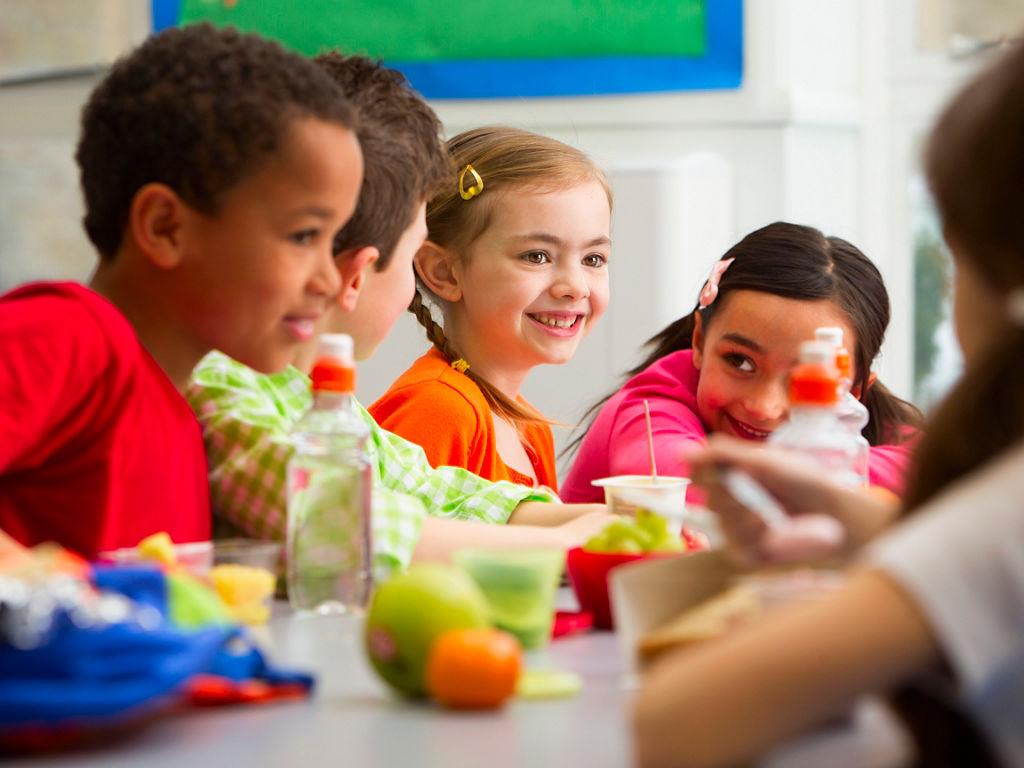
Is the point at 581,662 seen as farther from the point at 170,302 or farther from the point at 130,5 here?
the point at 130,5

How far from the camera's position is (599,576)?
0.99 m

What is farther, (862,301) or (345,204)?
(862,301)

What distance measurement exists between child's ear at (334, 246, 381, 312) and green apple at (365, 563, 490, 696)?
64 centimetres

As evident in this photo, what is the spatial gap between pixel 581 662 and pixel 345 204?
0.50 meters

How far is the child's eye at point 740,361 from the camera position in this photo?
1800mm

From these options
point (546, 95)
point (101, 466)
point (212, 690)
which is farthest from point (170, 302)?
point (546, 95)

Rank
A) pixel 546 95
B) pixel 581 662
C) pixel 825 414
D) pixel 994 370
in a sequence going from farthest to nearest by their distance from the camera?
pixel 546 95, pixel 825 414, pixel 581 662, pixel 994 370

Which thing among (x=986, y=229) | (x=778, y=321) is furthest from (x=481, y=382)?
(x=986, y=229)

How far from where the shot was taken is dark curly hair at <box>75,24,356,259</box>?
110cm

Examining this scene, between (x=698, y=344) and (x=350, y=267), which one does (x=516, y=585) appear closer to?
(x=350, y=267)

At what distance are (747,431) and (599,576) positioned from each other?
886mm

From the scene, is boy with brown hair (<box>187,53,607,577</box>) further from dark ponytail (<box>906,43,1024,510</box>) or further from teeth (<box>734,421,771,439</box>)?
dark ponytail (<box>906,43,1024,510</box>)

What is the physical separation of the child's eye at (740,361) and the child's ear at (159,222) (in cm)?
93

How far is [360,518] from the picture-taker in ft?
3.49
